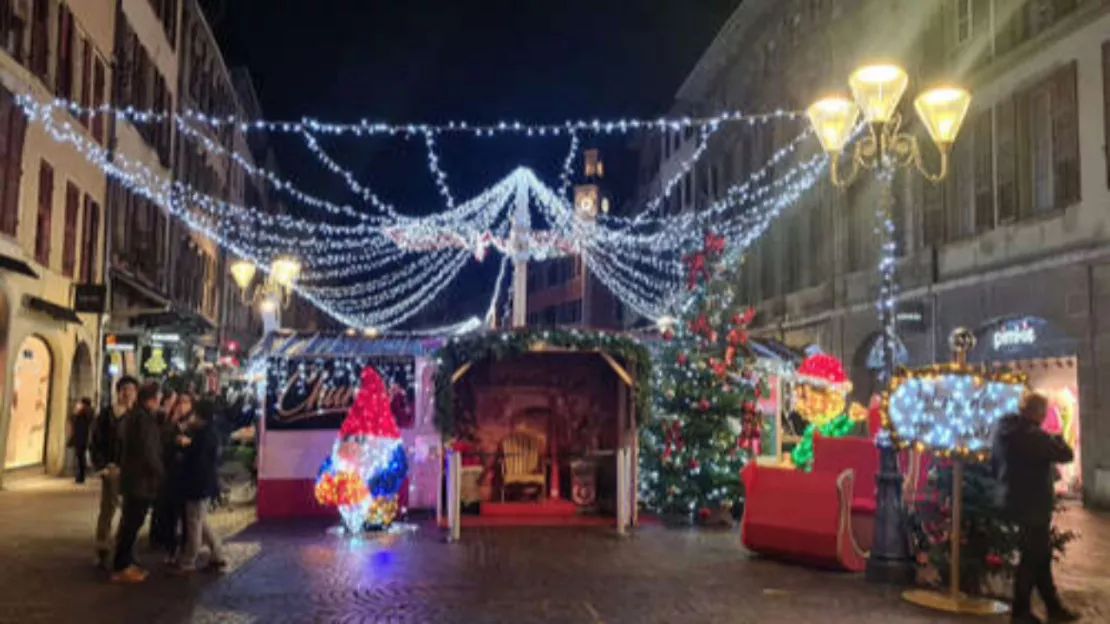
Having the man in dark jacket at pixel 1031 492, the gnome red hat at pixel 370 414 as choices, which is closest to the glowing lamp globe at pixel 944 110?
the man in dark jacket at pixel 1031 492

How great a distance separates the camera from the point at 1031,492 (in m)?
8.21

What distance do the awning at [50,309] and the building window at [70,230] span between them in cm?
127

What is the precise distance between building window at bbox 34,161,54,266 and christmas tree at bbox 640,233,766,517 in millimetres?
12201

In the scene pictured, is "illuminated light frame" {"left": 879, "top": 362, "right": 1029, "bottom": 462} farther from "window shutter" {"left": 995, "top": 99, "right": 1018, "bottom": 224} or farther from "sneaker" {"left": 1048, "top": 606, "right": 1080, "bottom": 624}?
"window shutter" {"left": 995, "top": 99, "right": 1018, "bottom": 224}

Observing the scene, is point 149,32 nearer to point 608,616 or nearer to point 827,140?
point 827,140

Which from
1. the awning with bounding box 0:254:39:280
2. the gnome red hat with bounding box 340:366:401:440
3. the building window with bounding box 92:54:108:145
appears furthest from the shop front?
the building window with bounding box 92:54:108:145

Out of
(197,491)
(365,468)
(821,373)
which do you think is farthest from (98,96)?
(821,373)

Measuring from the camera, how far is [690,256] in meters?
15.6

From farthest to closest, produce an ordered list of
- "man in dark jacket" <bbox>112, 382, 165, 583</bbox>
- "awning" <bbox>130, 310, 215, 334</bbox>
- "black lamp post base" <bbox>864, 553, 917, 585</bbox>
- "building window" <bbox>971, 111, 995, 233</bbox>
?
"awning" <bbox>130, 310, 215, 334</bbox> → "building window" <bbox>971, 111, 995, 233</bbox> → "black lamp post base" <bbox>864, 553, 917, 585</bbox> → "man in dark jacket" <bbox>112, 382, 165, 583</bbox>

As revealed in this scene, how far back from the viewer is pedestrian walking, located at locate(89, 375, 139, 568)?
10.1 m

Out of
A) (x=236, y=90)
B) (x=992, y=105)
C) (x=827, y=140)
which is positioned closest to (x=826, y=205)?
(x=992, y=105)

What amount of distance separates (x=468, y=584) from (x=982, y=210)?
602 inches

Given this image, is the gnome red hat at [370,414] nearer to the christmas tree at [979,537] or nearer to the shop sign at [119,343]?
the christmas tree at [979,537]

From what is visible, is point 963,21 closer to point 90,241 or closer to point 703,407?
point 703,407
